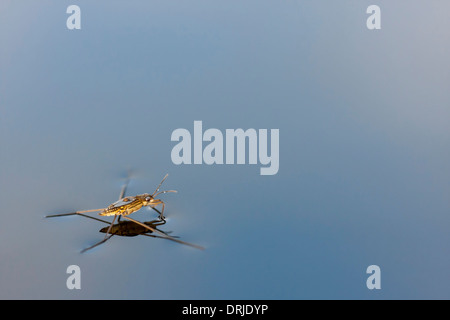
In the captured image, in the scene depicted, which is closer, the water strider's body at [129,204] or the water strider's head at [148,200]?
the water strider's body at [129,204]

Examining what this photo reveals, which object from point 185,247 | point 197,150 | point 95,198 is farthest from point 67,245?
point 197,150

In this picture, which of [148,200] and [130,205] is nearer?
[130,205]

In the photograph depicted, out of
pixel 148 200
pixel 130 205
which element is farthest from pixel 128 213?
pixel 148 200

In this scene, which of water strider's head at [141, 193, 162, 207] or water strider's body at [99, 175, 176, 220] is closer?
water strider's body at [99, 175, 176, 220]

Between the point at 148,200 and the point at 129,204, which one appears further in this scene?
the point at 148,200

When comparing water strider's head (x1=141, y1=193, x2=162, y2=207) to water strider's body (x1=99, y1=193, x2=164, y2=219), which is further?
water strider's head (x1=141, y1=193, x2=162, y2=207)

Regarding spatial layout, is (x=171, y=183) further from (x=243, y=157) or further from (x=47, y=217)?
(x=47, y=217)

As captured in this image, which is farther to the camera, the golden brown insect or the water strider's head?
the water strider's head

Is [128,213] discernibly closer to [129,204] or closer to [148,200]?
[129,204]

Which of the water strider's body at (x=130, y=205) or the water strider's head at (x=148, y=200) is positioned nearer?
the water strider's body at (x=130, y=205)

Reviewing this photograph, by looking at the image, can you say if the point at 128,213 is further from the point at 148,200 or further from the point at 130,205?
the point at 148,200

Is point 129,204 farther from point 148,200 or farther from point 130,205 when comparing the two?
point 148,200

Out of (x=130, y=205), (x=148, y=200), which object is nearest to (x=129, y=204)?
(x=130, y=205)
